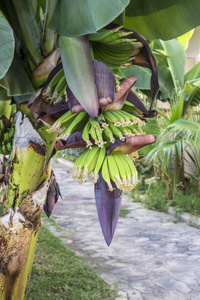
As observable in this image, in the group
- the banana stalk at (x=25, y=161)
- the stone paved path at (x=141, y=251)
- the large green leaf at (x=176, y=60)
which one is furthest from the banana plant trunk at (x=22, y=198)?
the large green leaf at (x=176, y=60)

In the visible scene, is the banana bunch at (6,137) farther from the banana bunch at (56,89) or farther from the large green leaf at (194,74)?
the large green leaf at (194,74)

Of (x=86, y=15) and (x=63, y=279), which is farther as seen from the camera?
(x=63, y=279)

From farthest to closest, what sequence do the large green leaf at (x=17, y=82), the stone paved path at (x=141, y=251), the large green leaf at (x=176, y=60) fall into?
1. the large green leaf at (x=176, y=60)
2. the stone paved path at (x=141, y=251)
3. the large green leaf at (x=17, y=82)

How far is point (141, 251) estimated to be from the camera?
129 inches

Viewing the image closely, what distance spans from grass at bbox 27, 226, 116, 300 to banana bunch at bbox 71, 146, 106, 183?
1.69m

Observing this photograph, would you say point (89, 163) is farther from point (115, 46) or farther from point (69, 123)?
point (115, 46)

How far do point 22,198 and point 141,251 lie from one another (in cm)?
238

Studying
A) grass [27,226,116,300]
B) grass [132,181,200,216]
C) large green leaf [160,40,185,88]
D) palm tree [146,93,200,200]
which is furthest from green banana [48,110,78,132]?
large green leaf [160,40,185,88]

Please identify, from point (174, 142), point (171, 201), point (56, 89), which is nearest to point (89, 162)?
point (56, 89)

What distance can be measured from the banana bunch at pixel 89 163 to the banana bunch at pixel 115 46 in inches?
9.3

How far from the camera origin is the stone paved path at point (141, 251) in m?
2.50

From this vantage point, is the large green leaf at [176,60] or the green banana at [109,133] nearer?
the green banana at [109,133]

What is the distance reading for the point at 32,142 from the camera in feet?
3.64

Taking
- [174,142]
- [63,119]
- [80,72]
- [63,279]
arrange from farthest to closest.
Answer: [174,142] < [63,279] < [63,119] < [80,72]
